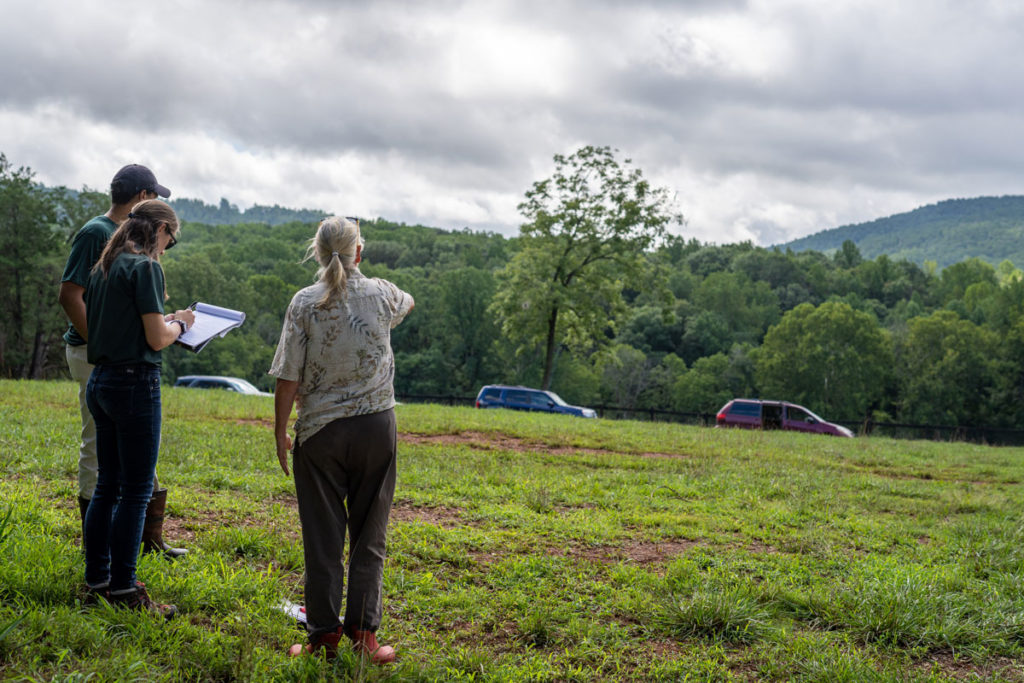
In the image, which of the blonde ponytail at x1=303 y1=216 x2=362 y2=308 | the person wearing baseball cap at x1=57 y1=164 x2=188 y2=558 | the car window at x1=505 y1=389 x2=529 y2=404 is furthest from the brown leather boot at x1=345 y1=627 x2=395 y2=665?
the car window at x1=505 y1=389 x2=529 y2=404

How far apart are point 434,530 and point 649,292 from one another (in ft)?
92.1

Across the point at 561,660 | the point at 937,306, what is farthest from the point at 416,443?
the point at 937,306

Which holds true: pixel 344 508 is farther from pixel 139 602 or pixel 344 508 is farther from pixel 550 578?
pixel 550 578

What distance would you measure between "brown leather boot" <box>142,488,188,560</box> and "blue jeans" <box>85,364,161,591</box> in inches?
30.9

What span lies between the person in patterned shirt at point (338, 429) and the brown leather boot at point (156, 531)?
4.89 ft

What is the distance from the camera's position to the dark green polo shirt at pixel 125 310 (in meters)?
3.48

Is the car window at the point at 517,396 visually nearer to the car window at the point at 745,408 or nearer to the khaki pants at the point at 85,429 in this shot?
the car window at the point at 745,408

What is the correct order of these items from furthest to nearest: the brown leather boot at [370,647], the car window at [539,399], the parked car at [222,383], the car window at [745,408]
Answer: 1. the car window at [539,399]
2. the parked car at [222,383]
3. the car window at [745,408]
4. the brown leather boot at [370,647]

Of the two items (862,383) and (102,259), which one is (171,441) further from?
(862,383)

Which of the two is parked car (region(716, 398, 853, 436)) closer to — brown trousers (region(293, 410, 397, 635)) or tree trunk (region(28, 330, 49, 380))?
brown trousers (region(293, 410, 397, 635))

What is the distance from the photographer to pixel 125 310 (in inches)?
138

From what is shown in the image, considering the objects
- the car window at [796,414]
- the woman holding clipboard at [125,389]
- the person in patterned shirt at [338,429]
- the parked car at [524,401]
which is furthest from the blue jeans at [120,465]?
the car window at [796,414]

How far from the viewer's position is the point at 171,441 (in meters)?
9.37

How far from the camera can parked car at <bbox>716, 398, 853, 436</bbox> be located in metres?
25.5
